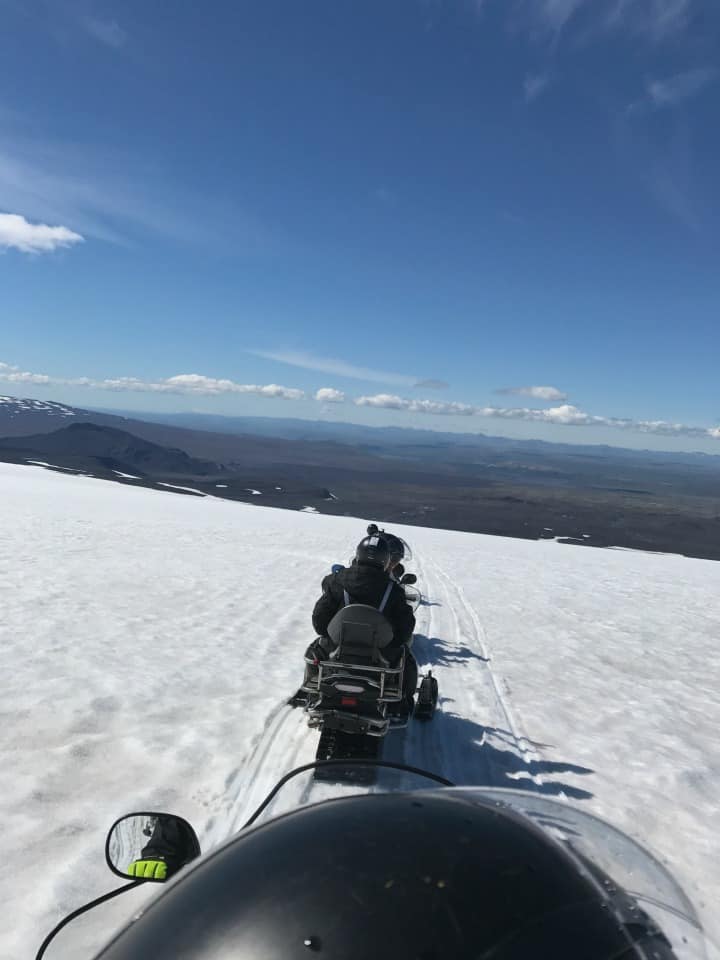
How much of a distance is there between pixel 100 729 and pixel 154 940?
16.3 feet

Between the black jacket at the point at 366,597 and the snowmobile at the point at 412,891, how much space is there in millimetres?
3506

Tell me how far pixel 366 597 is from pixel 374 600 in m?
0.08

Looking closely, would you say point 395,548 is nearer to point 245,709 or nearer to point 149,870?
point 245,709

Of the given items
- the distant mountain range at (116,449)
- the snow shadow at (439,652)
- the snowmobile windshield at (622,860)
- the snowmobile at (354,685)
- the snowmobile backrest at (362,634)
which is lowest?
the distant mountain range at (116,449)

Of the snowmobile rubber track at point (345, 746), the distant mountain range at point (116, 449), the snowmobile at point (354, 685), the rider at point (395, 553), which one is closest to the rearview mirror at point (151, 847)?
the snowmobile at point (354, 685)

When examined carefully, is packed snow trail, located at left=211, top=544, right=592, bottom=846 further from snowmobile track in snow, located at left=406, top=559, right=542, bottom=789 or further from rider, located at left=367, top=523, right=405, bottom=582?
rider, located at left=367, top=523, right=405, bottom=582

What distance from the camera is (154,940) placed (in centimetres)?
139

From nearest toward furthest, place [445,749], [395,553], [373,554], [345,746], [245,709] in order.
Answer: [345,746], [373,554], [445,749], [245,709], [395,553]

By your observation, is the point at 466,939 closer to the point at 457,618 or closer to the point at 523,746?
the point at 523,746

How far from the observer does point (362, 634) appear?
16.8 feet

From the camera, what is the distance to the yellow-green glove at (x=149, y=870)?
6.92ft

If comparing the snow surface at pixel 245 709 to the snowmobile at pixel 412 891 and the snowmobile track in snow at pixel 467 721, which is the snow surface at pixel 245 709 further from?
the snowmobile at pixel 412 891

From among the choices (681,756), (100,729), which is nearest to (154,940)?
(100,729)

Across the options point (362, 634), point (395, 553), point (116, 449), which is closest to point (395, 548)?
point (395, 553)
